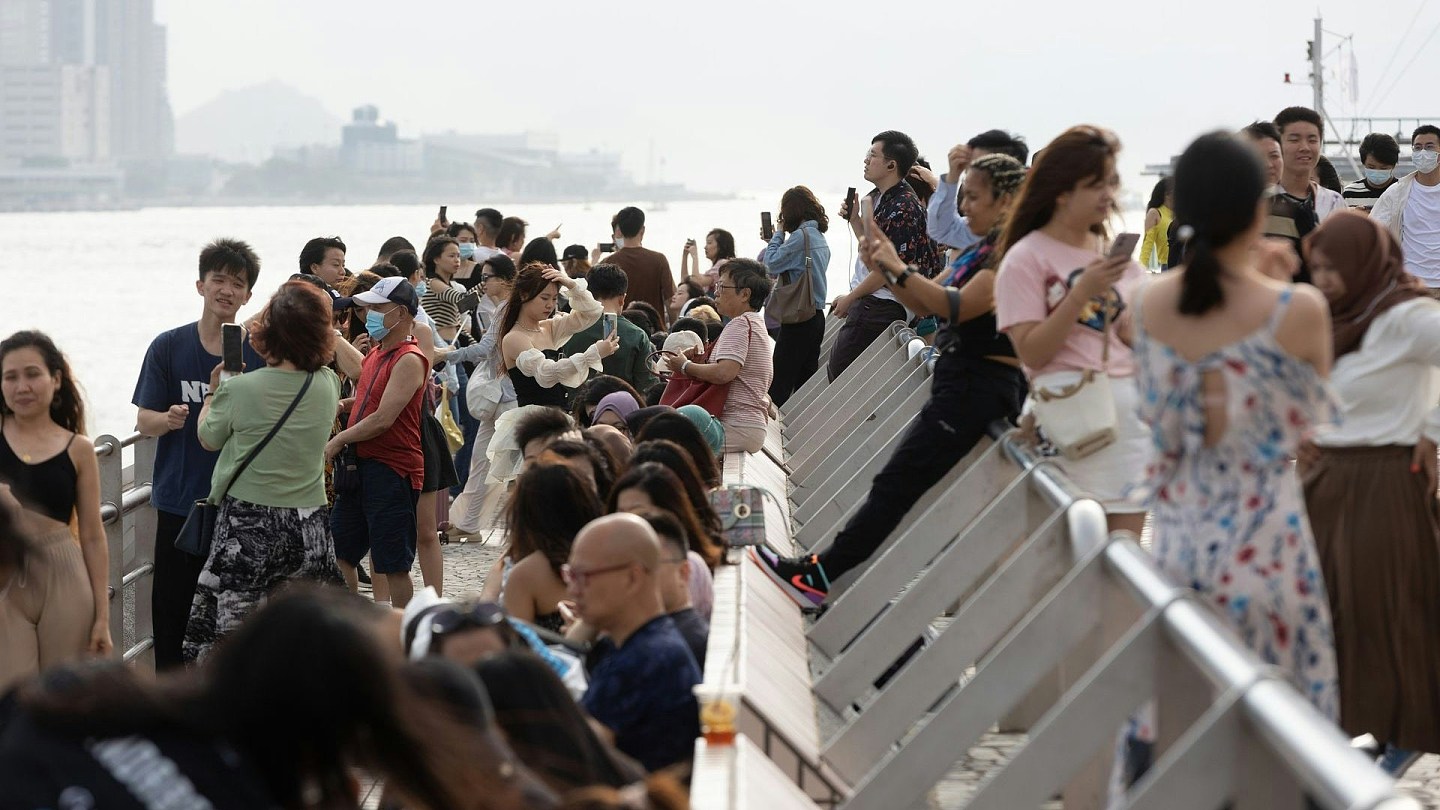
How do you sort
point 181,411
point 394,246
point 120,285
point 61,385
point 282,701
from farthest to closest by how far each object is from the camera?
point 120,285 < point 394,246 < point 181,411 < point 61,385 < point 282,701

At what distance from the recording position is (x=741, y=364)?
10.6 meters

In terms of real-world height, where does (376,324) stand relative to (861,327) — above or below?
above

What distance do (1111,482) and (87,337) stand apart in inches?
2773

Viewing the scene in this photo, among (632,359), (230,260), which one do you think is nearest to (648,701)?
(230,260)

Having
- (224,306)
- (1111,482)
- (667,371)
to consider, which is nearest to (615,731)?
(1111,482)

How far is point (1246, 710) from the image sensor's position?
3010 millimetres

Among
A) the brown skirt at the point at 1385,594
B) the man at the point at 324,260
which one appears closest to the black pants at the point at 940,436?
the brown skirt at the point at 1385,594

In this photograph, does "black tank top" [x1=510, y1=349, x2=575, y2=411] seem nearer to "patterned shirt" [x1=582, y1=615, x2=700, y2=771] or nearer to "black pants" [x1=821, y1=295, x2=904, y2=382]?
"black pants" [x1=821, y1=295, x2=904, y2=382]

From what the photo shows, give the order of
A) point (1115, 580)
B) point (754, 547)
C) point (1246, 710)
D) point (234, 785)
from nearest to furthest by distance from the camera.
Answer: point (234, 785), point (1246, 710), point (1115, 580), point (754, 547)

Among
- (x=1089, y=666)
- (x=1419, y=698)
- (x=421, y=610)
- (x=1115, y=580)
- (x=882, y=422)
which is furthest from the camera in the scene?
(x=882, y=422)

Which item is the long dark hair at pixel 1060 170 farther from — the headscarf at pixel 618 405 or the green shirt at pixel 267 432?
the headscarf at pixel 618 405

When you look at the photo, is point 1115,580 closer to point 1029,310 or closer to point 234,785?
point 1029,310

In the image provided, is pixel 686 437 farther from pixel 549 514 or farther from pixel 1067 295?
pixel 1067 295

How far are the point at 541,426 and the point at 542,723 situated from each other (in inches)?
175
